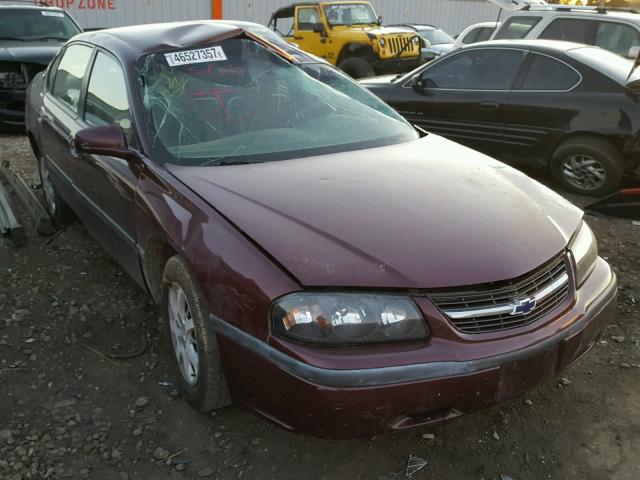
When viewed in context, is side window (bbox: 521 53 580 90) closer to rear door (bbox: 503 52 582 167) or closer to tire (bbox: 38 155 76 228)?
rear door (bbox: 503 52 582 167)

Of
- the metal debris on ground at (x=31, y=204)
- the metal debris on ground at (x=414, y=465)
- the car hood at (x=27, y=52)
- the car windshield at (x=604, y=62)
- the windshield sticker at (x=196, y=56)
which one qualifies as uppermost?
the windshield sticker at (x=196, y=56)

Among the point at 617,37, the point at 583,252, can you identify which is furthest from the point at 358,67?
the point at 583,252

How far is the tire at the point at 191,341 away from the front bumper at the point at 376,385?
13 cm

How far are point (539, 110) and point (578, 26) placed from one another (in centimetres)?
361

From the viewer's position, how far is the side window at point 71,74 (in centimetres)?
382

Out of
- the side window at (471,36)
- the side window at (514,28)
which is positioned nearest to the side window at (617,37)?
the side window at (514,28)

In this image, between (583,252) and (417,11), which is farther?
(417,11)

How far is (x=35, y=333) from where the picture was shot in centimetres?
324

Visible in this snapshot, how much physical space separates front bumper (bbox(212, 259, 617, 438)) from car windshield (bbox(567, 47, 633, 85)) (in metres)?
4.20

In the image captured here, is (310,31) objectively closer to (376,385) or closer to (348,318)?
(348,318)

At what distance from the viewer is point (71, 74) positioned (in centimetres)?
407

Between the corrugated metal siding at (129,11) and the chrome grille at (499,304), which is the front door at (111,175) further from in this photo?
the corrugated metal siding at (129,11)

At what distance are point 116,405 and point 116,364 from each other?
1.13 ft

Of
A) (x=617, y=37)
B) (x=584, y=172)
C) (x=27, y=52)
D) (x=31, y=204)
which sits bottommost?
(x=31, y=204)
